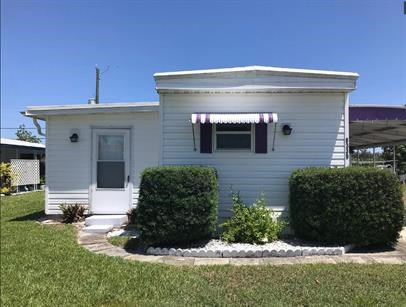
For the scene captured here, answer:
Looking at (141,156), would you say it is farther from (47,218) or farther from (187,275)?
(187,275)

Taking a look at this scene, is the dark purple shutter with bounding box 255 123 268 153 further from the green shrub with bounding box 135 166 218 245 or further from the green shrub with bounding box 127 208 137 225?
the green shrub with bounding box 127 208 137 225

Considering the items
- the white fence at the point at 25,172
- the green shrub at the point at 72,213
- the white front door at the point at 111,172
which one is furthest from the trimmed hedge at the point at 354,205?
the white fence at the point at 25,172

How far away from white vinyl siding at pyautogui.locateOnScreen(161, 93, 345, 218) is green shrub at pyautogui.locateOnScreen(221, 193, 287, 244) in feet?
1.45

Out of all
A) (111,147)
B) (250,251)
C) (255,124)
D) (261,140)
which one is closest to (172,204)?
(250,251)

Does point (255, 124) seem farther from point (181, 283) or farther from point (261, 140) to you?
point (181, 283)

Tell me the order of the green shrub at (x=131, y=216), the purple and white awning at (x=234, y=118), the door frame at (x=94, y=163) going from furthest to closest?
the door frame at (x=94, y=163), the green shrub at (x=131, y=216), the purple and white awning at (x=234, y=118)

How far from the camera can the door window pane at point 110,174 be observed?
31.0 ft

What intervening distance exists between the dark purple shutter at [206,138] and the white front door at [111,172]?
284 centimetres

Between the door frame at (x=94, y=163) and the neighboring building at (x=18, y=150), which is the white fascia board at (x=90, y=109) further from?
the neighboring building at (x=18, y=150)

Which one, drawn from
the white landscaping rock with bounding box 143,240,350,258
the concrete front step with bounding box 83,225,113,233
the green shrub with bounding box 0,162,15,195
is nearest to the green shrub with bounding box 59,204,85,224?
the concrete front step with bounding box 83,225,113,233

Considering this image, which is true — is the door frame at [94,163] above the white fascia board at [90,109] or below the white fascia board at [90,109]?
below

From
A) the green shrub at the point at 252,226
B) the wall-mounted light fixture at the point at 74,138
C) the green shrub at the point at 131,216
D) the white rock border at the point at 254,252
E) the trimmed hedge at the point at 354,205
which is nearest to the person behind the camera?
the white rock border at the point at 254,252

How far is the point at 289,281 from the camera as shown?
15.0ft

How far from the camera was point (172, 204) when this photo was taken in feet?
19.9
